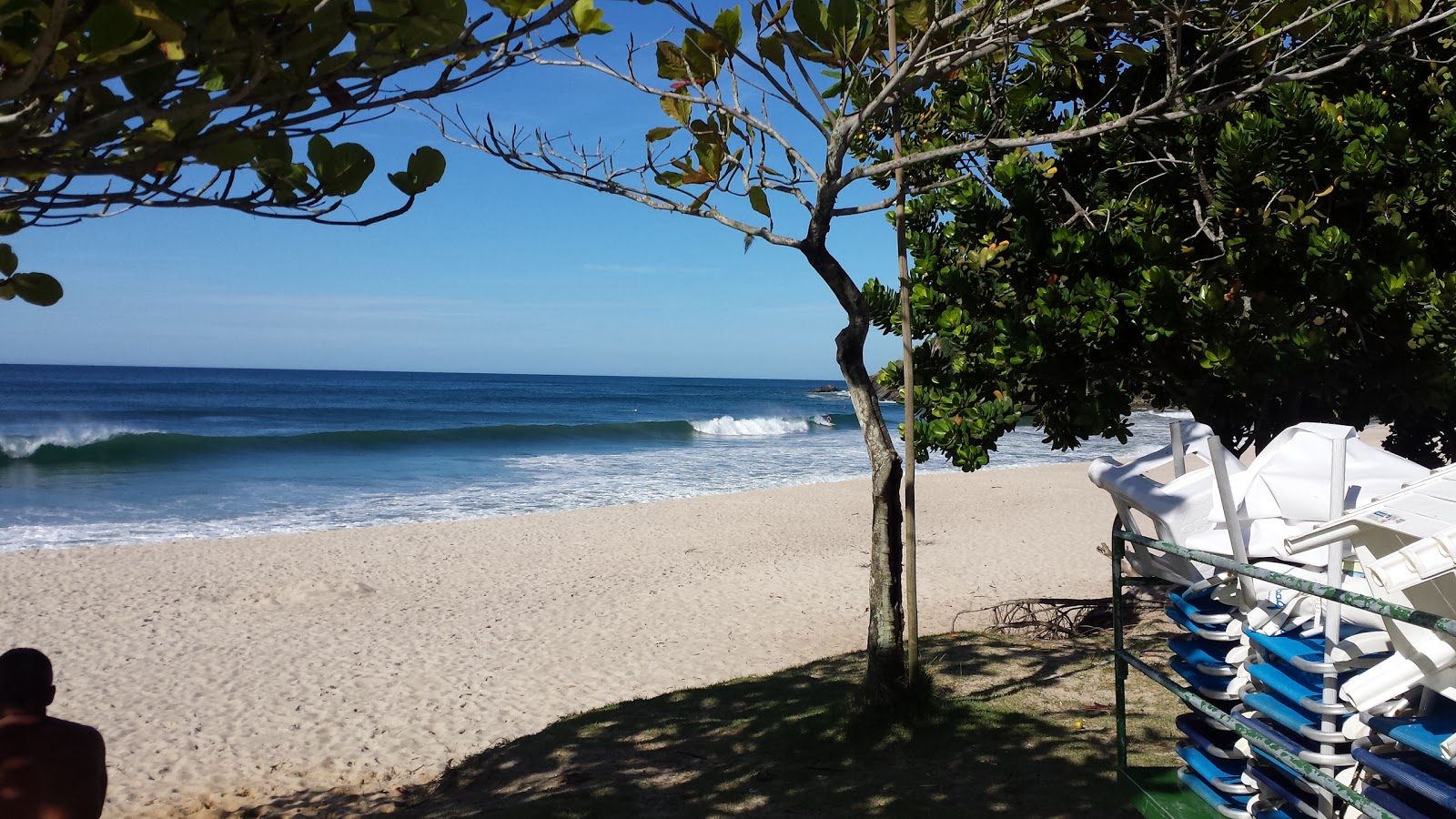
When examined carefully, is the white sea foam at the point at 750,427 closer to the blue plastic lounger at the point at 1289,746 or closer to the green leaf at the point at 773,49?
the green leaf at the point at 773,49

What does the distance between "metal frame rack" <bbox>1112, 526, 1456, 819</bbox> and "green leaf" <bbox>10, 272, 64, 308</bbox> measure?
325 cm

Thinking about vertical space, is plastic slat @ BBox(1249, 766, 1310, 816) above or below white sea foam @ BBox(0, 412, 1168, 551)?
above

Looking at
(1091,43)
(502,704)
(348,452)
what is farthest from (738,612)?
(348,452)

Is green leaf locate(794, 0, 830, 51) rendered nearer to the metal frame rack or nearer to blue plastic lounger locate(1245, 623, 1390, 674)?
the metal frame rack

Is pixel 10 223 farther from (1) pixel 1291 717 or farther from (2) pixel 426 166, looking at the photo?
(1) pixel 1291 717

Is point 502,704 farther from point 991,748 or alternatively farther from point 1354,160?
point 1354,160

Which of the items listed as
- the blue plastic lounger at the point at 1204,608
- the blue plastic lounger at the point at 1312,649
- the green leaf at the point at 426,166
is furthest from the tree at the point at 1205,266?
the green leaf at the point at 426,166

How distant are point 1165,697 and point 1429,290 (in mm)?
2579

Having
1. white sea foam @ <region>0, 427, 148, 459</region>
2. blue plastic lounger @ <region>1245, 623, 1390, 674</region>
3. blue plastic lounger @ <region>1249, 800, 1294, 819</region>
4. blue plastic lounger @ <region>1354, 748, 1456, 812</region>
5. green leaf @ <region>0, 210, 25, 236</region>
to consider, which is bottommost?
white sea foam @ <region>0, 427, 148, 459</region>

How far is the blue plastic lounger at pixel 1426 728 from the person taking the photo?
179cm

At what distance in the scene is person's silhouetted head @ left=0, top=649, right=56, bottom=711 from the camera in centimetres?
264

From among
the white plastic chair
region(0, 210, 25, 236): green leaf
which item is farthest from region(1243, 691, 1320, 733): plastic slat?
region(0, 210, 25, 236): green leaf

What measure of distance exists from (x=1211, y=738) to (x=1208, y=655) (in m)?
0.26

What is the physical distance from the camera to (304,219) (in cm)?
242
